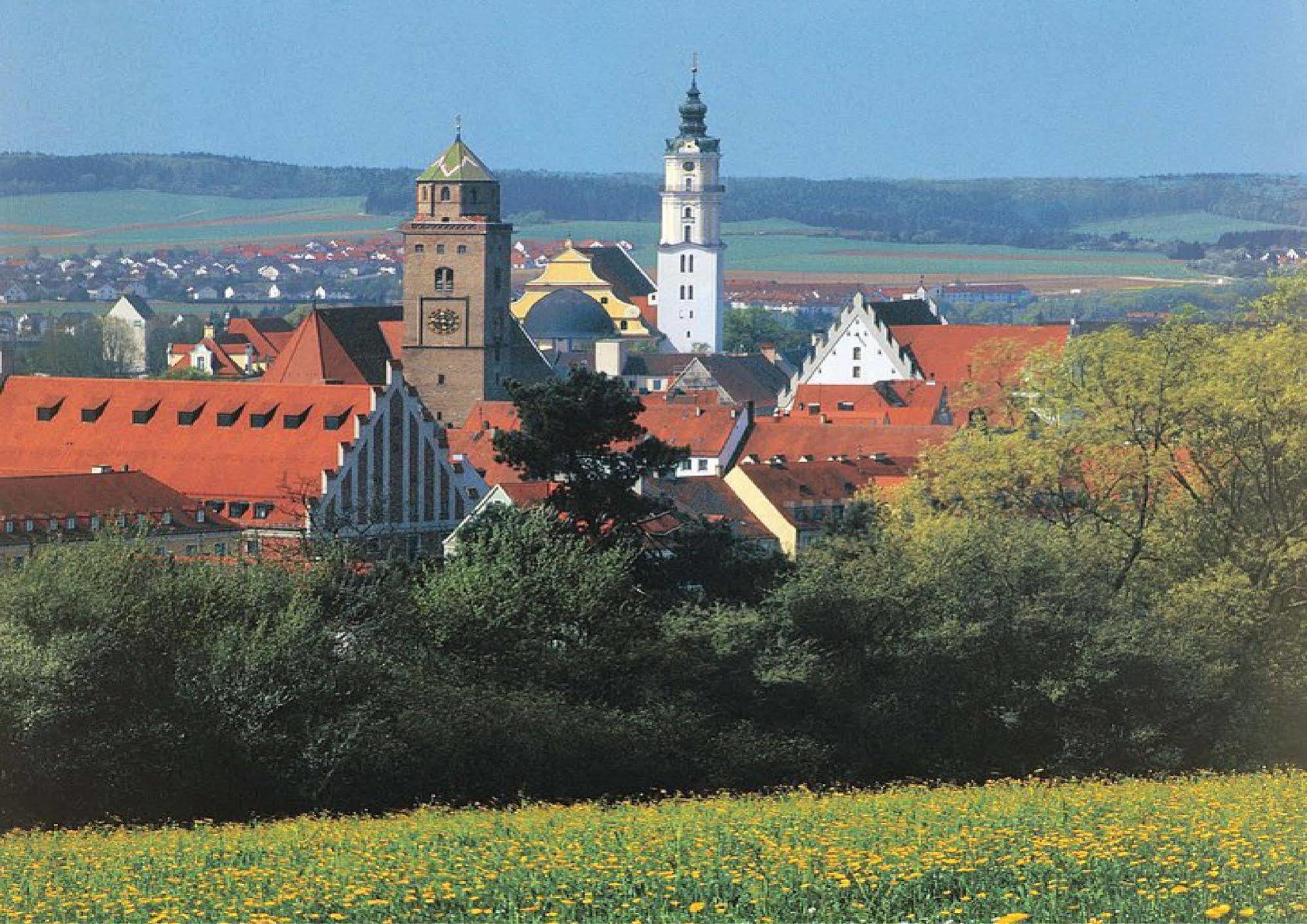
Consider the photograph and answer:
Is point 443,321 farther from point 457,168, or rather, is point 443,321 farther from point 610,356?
point 610,356

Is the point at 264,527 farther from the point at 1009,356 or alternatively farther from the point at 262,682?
the point at 262,682

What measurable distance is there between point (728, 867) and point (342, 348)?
308 feet

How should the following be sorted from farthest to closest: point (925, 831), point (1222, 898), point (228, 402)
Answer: point (228, 402) → point (925, 831) → point (1222, 898)

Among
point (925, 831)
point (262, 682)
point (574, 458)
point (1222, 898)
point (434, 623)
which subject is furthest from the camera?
point (574, 458)

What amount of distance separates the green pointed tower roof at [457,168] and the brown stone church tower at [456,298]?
77mm

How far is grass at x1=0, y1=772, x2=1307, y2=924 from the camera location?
2117cm

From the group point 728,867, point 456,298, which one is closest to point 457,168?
point 456,298

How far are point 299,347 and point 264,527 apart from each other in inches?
1816

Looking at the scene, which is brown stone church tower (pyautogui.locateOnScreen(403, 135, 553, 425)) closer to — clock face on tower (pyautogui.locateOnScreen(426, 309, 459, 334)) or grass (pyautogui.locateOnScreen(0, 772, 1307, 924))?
clock face on tower (pyautogui.locateOnScreen(426, 309, 459, 334))

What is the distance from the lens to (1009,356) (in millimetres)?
56125

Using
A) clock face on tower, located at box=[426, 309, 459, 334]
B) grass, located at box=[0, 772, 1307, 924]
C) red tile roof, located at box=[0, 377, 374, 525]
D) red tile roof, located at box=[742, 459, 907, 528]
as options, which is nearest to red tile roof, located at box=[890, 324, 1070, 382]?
clock face on tower, located at box=[426, 309, 459, 334]

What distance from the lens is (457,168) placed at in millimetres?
115250

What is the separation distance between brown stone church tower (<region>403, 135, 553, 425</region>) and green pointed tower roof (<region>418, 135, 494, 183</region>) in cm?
8

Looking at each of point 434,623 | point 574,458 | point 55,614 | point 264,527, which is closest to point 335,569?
point 434,623
